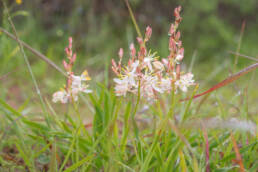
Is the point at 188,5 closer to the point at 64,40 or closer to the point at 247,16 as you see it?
the point at 247,16

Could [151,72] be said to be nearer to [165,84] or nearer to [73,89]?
[165,84]

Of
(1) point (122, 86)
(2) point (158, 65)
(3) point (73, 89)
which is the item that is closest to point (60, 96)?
(3) point (73, 89)

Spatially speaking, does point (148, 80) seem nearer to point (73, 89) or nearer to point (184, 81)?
point (184, 81)

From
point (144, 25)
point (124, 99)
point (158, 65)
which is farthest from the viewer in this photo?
point (144, 25)

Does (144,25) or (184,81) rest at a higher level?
(144,25)

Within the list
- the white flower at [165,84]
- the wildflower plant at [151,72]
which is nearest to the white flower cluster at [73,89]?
the wildflower plant at [151,72]

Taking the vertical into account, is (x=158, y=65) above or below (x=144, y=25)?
below

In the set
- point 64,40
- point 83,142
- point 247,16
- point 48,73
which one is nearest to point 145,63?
point 83,142

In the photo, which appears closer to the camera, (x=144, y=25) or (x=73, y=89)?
(x=73, y=89)

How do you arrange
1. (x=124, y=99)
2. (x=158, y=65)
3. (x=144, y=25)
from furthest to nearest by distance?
(x=144, y=25) < (x=124, y=99) < (x=158, y=65)

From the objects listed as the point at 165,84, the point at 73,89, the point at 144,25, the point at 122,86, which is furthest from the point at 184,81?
the point at 144,25

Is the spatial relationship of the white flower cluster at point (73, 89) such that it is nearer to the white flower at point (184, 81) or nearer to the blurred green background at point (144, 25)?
the white flower at point (184, 81)
